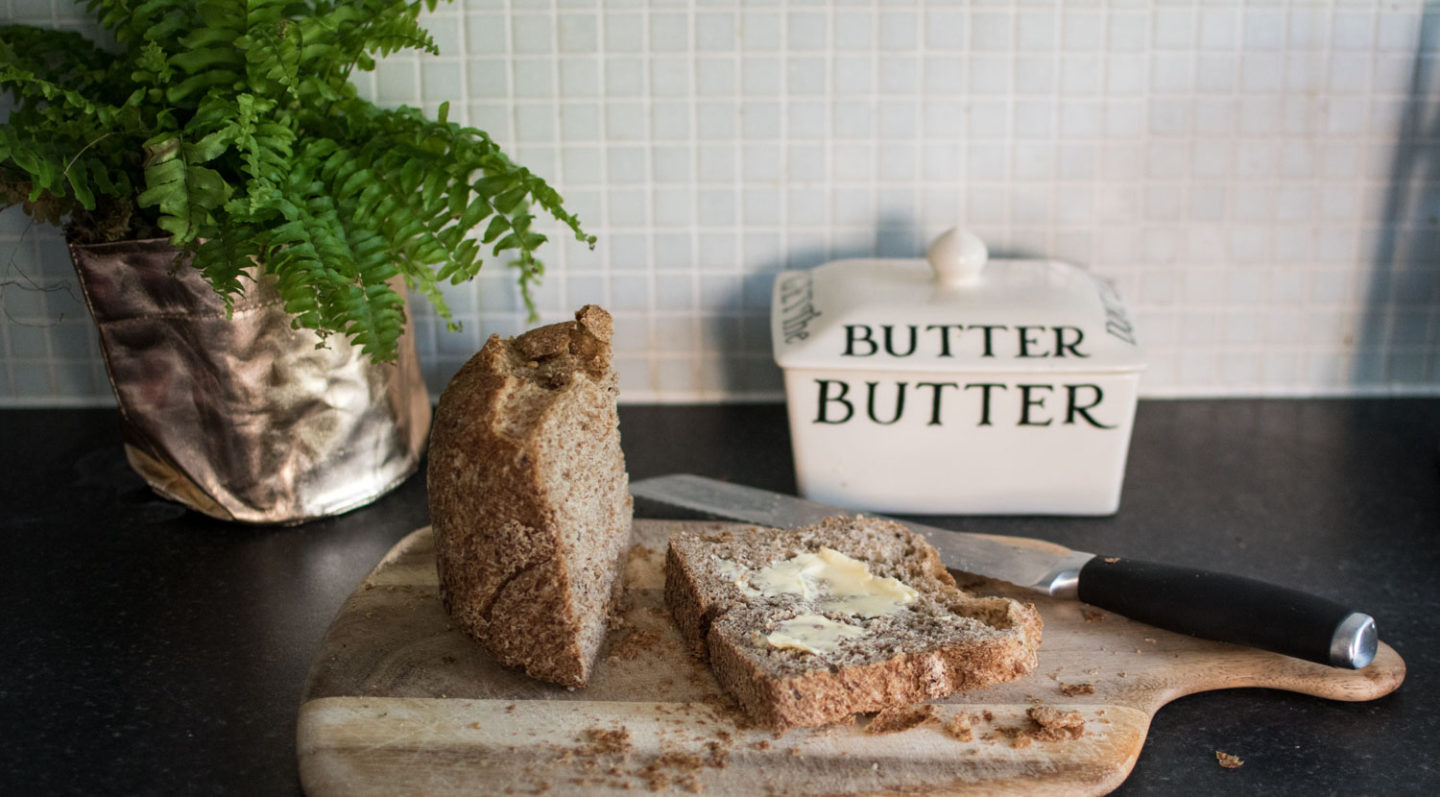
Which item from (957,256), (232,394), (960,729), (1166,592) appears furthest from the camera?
(957,256)

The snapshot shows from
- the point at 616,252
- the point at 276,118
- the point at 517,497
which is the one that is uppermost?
the point at 276,118

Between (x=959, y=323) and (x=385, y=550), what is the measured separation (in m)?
0.80

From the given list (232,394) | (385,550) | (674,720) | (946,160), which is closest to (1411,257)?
(946,160)

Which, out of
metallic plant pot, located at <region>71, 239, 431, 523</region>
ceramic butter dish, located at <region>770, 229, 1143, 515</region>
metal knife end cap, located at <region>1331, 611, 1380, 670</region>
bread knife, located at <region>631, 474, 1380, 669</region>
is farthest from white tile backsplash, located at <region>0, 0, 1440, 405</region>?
metal knife end cap, located at <region>1331, 611, 1380, 670</region>

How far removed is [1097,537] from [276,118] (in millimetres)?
1147

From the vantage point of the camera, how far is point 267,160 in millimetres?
1235

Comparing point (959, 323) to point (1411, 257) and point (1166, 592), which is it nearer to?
point (1166, 592)

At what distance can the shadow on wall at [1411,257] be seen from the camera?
173 centimetres

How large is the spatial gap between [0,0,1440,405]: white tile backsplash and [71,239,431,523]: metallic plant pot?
16.1 inches

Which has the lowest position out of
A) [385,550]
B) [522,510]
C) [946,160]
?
[385,550]

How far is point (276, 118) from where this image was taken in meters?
1.31

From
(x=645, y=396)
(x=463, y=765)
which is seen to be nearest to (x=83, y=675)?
(x=463, y=765)

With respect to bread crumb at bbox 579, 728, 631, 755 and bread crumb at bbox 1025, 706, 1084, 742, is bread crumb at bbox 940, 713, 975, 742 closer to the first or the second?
bread crumb at bbox 1025, 706, 1084, 742

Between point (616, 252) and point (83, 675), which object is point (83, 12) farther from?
point (83, 675)
